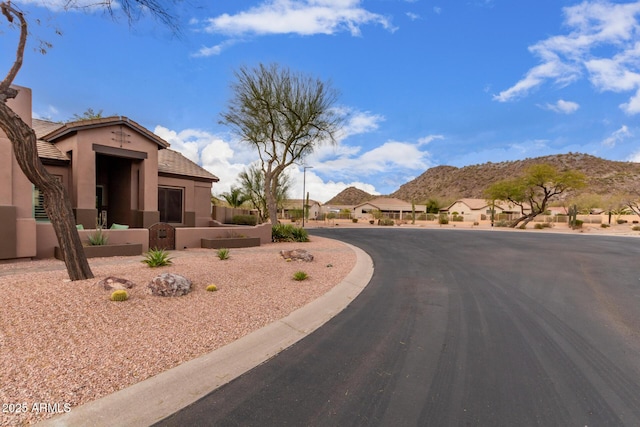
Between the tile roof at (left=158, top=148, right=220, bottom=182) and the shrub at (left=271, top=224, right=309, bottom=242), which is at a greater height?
the tile roof at (left=158, top=148, right=220, bottom=182)

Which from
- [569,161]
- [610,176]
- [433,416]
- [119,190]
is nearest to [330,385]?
[433,416]

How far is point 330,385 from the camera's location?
3553 mm

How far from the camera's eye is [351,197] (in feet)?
519

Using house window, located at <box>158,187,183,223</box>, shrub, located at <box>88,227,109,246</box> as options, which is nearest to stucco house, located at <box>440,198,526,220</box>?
house window, located at <box>158,187,183,223</box>

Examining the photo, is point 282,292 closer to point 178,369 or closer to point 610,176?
point 178,369

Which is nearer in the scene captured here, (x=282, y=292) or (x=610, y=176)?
(x=282, y=292)

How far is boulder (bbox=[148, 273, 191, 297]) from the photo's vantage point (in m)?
6.21

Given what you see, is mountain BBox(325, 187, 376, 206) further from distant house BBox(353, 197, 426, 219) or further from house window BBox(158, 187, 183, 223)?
house window BBox(158, 187, 183, 223)

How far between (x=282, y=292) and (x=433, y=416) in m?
4.58

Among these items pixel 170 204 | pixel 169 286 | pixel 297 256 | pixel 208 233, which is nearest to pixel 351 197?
pixel 170 204

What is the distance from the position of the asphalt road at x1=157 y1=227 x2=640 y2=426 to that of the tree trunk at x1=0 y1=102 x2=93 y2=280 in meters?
5.21

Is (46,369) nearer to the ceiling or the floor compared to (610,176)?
nearer to the floor

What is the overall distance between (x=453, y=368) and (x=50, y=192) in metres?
7.82

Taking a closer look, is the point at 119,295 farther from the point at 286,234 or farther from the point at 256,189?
the point at 256,189
